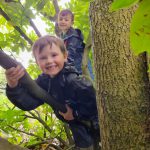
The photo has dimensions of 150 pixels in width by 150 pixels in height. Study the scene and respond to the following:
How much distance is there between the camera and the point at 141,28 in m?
0.36

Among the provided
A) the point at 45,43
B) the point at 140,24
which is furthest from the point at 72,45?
the point at 140,24

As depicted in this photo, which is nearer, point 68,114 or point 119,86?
point 119,86

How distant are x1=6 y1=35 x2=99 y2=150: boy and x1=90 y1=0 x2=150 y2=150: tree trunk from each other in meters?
0.52

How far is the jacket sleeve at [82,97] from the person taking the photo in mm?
1836

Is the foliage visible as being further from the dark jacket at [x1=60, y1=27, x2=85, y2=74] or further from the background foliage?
the dark jacket at [x1=60, y1=27, x2=85, y2=74]

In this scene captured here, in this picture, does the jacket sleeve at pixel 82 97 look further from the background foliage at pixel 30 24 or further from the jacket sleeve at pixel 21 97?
the background foliage at pixel 30 24

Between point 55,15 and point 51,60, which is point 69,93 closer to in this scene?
point 51,60

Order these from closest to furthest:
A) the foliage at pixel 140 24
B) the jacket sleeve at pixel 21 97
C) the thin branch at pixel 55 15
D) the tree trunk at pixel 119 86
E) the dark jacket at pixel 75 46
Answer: the foliage at pixel 140 24 → the tree trunk at pixel 119 86 → the jacket sleeve at pixel 21 97 → the dark jacket at pixel 75 46 → the thin branch at pixel 55 15

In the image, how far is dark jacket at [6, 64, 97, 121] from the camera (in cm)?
184

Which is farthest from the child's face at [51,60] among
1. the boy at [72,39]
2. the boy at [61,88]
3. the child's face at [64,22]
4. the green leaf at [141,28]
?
the green leaf at [141,28]

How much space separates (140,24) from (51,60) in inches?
64.0

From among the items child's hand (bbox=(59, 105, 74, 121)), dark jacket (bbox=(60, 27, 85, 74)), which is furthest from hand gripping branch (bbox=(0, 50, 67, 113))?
dark jacket (bbox=(60, 27, 85, 74))

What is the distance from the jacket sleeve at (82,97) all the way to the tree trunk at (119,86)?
49 centimetres

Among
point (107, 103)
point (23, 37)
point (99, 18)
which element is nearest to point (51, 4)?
point (23, 37)
